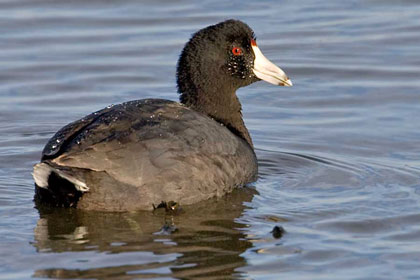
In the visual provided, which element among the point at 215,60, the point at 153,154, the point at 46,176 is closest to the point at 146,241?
the point at 153,154

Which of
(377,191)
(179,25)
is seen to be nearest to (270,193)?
(377,191)

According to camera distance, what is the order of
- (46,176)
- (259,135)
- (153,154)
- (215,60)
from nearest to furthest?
(46,176) < (153,154) < (215,60) < (259,135)

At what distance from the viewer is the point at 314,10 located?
15016 mm

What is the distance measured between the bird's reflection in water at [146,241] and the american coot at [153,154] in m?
0.12

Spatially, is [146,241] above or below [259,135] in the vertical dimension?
below

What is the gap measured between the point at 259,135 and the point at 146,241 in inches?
132

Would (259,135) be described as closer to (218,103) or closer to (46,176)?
(218,103)

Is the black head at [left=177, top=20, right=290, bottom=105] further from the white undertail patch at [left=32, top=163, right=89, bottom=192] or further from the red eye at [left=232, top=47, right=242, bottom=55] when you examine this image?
the white undertail patch at [left=32, top=163, right=89, bottom=192]

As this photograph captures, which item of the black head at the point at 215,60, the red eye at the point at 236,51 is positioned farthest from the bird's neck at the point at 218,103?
the red eye at the point at 236,51

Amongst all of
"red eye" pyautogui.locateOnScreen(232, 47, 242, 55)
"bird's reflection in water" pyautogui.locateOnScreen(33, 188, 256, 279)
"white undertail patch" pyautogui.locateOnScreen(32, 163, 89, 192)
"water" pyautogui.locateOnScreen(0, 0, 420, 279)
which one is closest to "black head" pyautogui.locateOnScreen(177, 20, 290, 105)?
"red eye" pyautogui.locateOnScreen(232, 47, 242, 55)

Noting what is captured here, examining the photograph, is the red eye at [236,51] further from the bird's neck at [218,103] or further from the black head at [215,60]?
the bird's neck at [218,103]

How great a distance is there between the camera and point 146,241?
7617 millimetres

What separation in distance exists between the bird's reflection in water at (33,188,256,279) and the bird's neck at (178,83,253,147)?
3.13ft

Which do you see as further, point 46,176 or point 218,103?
point 218,103
